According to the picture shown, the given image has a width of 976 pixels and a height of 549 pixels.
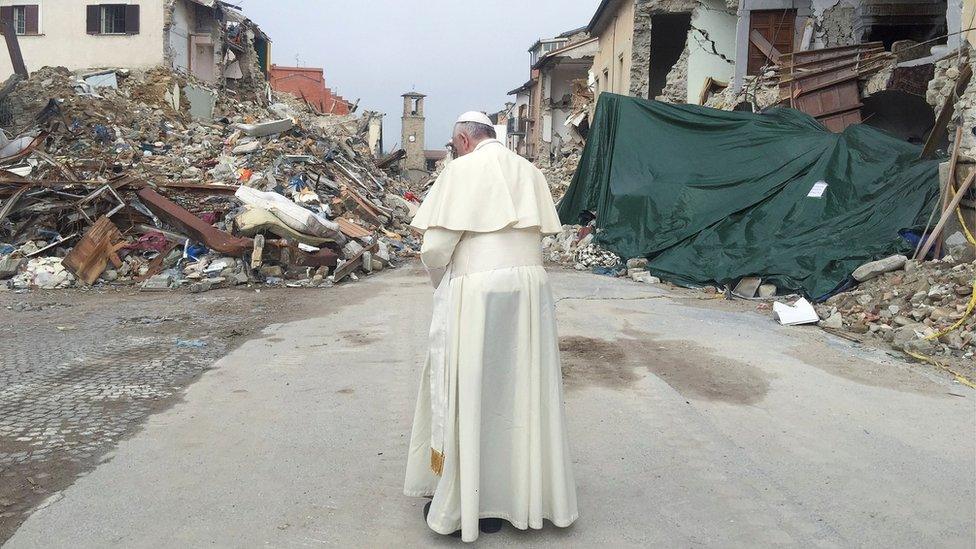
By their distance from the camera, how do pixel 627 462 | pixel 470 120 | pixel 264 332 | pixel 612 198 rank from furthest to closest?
pixel 612 198 → pixel 264 332 → pixel 627 462 → pixel 470 120

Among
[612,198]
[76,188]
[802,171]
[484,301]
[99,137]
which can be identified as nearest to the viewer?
[484,301]

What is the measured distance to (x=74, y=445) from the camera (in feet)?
12.9

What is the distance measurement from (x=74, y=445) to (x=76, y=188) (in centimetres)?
907

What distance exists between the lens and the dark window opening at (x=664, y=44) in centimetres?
2292

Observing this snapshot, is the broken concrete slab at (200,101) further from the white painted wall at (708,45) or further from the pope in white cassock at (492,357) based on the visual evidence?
the pope in white cassock at (492,357)

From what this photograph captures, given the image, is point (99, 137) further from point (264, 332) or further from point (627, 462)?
point (627, 462)

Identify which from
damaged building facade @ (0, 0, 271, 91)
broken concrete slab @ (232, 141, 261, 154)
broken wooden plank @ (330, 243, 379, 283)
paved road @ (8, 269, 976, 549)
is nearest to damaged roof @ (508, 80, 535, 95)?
damaged building facade @ (0, 0, 271, 91)

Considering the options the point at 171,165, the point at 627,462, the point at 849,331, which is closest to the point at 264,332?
the point at 627,462

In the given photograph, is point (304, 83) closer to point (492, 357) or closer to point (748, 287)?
point (748, 287)

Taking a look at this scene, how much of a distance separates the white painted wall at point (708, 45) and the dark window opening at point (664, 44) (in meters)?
2.30

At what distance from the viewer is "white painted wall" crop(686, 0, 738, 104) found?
19672 millimetres

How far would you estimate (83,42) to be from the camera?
1032 inches

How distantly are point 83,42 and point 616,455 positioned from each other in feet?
93.0

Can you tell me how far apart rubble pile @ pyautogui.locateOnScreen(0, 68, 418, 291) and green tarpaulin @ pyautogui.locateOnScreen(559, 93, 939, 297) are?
414 cm
